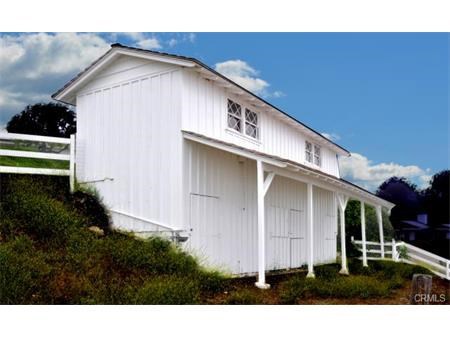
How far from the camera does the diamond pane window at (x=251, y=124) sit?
1546 cm

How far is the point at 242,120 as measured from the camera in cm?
1506

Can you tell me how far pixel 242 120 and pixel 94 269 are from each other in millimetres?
6309

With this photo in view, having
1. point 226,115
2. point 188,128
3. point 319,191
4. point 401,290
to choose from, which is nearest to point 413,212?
point 319,191

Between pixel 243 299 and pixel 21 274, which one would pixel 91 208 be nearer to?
pixel 21 274

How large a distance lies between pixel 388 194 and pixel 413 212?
114 cm

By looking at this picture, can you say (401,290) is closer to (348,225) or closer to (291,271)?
(291,271)

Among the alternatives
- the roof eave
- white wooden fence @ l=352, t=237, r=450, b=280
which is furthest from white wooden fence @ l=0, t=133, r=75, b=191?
white wooden fence @ l=352, t=237, r=450, b=280

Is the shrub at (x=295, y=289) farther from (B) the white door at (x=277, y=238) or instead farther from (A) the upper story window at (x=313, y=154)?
(A) the upper story window at (x=313, y=154)

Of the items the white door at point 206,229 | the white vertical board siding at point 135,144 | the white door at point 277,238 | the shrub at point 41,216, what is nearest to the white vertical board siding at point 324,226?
the white door at point 277,238

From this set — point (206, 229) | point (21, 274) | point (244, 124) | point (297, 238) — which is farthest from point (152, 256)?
point (297, 238)

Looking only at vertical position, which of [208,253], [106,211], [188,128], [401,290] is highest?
[188,128]

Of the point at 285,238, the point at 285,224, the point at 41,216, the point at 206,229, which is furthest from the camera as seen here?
the point at 285,224

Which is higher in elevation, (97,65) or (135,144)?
(97,65)

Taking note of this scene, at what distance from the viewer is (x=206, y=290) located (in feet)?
35.3
